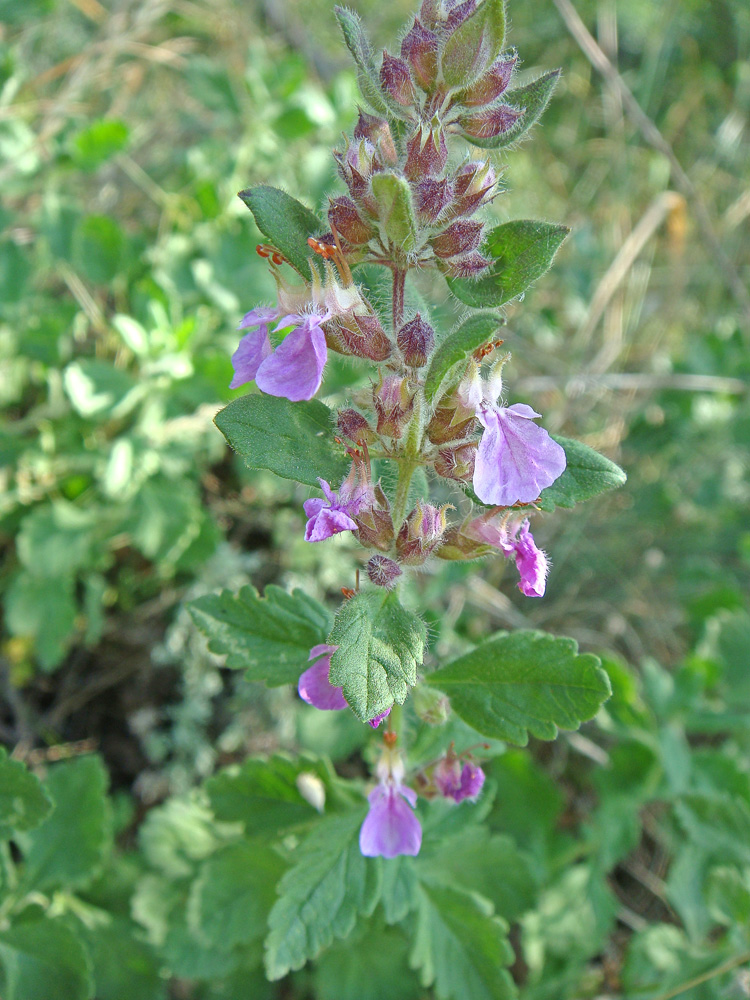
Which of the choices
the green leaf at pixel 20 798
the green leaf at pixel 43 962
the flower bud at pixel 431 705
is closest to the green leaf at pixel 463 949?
the flower bud at pixel 431 705

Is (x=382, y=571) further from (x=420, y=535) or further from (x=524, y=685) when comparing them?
(x=524, y=685)

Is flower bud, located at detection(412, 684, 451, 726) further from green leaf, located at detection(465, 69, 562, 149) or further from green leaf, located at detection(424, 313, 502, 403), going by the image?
green leaf, located at detection(465, 69, 562, 149)

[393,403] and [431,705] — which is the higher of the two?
[393,403]

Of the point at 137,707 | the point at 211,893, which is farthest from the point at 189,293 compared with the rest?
the point at 211,893

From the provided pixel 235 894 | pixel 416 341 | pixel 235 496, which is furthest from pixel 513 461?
pixel 235 496

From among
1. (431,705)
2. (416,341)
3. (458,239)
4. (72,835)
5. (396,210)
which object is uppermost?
(396,210)

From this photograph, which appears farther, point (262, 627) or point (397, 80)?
point (262, 627)

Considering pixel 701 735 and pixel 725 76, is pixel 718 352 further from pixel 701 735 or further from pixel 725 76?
pixel 725 76
